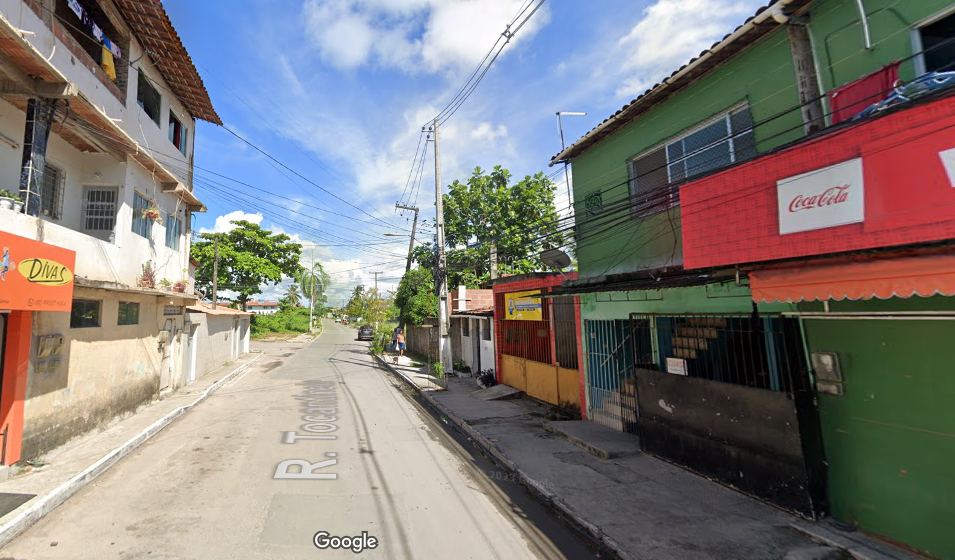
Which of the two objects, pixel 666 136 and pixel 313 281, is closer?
pixel 666 136

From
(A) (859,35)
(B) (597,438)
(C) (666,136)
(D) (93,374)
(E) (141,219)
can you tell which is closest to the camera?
(A) (859,35)

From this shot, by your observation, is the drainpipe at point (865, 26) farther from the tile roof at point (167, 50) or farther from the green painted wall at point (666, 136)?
the tile roof at point (167, 50)

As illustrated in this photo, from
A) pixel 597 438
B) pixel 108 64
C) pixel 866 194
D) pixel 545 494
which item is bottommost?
pixel 545 494

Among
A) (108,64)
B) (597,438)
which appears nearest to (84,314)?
(108,64)

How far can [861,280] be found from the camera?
3756 millimetres

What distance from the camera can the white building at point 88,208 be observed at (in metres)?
6.20

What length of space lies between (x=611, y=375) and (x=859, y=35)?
6427 mm

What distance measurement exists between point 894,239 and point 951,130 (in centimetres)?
92

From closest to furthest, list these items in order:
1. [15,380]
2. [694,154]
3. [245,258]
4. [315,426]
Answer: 1. [15,380]
2. [694,154]
3. [315,426]
4. [245,258]

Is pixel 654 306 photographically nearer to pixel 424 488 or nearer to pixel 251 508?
pixel 424 488

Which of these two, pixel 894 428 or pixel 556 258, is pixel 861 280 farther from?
pixel 556 258

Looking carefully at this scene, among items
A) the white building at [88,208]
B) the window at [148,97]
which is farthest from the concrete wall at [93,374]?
the window at [148,97]

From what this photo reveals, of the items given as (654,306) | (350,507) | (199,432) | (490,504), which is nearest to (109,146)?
(199,432)

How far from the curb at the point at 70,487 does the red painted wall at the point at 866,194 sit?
8.58 meters
